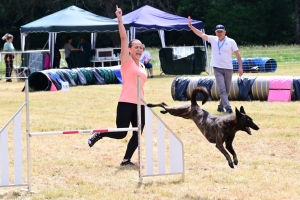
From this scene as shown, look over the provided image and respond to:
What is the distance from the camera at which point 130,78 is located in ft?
25.5

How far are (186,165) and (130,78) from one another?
1310 millimetres

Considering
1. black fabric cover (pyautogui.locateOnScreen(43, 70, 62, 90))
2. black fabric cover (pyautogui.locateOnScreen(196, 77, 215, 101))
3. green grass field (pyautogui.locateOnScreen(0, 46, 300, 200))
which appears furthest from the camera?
black fabric cover (pyautogui.locateOnScreen(43, 70, 62, 90))

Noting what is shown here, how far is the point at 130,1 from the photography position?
176 feet

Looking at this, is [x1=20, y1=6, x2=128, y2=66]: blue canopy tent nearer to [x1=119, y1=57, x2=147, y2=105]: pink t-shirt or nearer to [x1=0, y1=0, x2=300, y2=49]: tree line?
[x1=119, y1=57, x2=147, y2=105]: pink t-shirt

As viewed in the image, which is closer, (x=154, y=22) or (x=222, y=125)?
(x=222, y=125)

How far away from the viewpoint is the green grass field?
263 inches

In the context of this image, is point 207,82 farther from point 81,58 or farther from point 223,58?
point 81,58

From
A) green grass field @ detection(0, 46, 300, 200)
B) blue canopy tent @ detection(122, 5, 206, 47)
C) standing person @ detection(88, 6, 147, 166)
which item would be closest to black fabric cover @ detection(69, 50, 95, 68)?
blue canopy tent @ detection(122, 5, 206, 47)

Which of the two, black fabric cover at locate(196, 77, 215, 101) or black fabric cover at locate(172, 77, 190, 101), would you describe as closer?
black fabric cover at locate(196, 77, 215, 101)

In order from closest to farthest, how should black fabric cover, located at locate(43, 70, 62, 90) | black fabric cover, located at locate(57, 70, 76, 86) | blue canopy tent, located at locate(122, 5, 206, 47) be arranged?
black fabric cover, located at locate(43, 70, 62, 90)
black fabric cover, located at locate(57, 70, 76, 86)
blue canopy tent, located at locate(122, 5, 206, 47)

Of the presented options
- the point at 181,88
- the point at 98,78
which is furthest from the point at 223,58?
the point at 98,78

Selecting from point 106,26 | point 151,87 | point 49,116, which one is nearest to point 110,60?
point 106,26

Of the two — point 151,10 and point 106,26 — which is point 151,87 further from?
point 151,10

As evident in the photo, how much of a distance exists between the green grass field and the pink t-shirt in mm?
859
